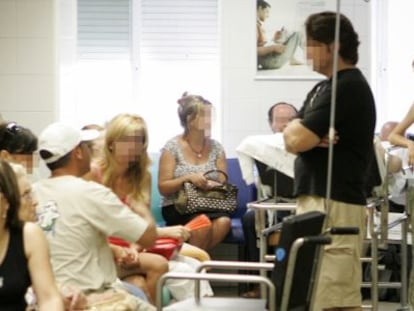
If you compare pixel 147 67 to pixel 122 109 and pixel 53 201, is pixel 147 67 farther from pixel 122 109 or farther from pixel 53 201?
pixel 53 201

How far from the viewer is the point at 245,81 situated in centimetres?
613

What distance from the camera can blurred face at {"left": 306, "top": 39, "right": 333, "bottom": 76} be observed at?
299 cm

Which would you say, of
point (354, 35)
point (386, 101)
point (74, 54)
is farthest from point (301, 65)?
point (354, 35)

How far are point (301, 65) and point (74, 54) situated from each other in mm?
1682

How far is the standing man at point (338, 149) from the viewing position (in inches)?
116

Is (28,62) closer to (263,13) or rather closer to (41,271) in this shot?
(263,13)

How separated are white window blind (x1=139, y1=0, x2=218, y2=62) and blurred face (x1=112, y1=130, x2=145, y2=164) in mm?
2744

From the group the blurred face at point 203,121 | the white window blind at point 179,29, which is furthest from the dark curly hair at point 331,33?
the white window blind at point 179,29

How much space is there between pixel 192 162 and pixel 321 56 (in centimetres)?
253

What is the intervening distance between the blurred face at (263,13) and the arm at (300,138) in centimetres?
325

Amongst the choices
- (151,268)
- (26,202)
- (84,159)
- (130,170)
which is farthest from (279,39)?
(26,202)

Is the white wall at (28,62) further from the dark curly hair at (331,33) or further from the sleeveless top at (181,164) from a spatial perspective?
the dark curly hair at (331,33)

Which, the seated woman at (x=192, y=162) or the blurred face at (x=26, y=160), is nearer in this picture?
the blurred face at (x=26, y=160)

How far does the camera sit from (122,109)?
20.7ft
